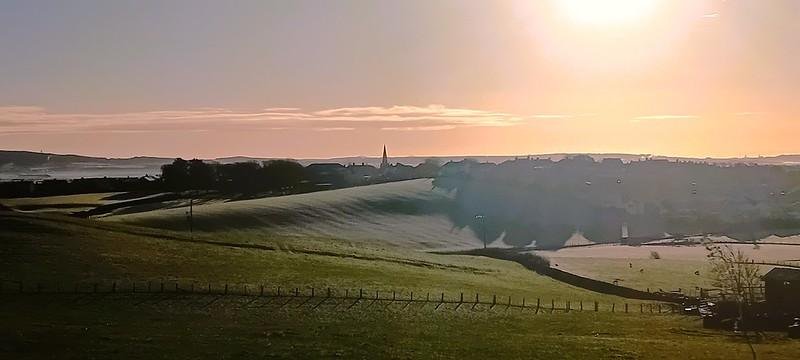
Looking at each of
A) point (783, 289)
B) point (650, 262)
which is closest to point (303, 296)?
point (783, 289)

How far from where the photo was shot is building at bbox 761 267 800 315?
55.4 m

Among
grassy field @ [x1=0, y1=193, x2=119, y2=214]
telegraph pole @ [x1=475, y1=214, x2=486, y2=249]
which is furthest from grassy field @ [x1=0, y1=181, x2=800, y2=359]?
grassy field @ [x1=0, y1=193, x2=119, y2=214]

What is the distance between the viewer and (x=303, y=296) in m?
51.9

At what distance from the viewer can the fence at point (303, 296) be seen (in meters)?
47.7

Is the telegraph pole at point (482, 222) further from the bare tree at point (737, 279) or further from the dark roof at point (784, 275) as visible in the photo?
the dark roof at point (784, 275)

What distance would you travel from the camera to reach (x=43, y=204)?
110750 mm

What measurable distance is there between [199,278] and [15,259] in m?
→ 11.9

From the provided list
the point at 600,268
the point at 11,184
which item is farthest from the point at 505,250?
the point at 11,184

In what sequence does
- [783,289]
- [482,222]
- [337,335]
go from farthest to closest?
[482,222], [783,289], [337,335]

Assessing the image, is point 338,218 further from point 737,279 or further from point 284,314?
point 737,279

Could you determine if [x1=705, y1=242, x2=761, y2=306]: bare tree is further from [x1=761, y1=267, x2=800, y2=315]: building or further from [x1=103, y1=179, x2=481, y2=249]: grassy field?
[x1=103, y1=179, x2=481, y2=249]: grassy field

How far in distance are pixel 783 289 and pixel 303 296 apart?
31986mm

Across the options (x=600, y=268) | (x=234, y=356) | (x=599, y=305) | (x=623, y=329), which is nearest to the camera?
(x=234, y=356)

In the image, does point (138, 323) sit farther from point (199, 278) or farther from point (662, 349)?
point (662, 349)
